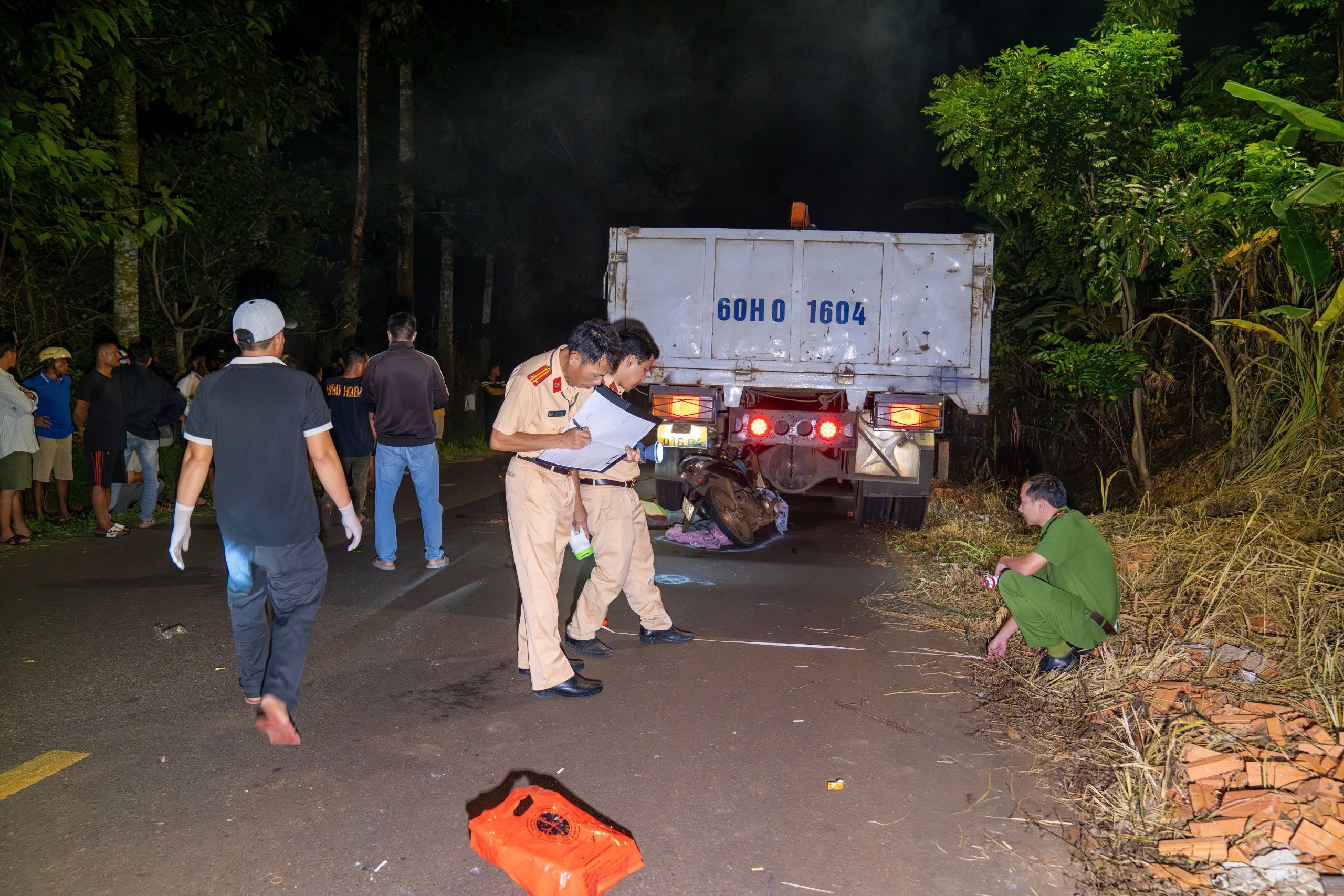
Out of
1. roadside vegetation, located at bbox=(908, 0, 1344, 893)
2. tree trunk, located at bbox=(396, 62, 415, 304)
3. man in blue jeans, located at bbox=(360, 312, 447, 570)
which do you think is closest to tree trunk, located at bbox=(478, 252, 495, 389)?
→ tree trunk, located at bbox=(396, 62, 415, 304)

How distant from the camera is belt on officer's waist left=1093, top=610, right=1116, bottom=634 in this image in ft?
15.2

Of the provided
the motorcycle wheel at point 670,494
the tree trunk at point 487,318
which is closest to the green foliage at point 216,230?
the motorcycle wheel at point 670,494

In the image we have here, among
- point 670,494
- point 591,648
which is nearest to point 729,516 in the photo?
point 670,494

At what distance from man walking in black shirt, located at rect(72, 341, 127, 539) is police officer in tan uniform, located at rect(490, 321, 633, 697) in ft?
16.6

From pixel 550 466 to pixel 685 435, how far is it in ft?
14.7

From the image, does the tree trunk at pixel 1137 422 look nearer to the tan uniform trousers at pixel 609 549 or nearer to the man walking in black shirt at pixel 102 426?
the tan uniform trousers at pixel 609 549

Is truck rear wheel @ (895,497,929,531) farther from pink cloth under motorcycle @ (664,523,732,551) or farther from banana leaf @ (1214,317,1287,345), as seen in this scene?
banana leaf @ (1214,317,1287,345)

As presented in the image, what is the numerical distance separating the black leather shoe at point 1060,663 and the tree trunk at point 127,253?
888 centimetres

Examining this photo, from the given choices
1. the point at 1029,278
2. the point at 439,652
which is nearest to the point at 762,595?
the point at 439,652

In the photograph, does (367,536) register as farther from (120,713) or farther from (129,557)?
(120,713)

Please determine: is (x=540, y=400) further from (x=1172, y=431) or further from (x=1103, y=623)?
(x=1172, y=431)

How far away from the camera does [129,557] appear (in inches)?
280

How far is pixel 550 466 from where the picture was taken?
179 inches

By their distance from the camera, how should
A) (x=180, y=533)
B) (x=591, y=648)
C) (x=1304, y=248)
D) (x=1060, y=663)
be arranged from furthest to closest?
(x=1304, y=248) → (x=591, y=648) → (x=1060, y=663) → (x=180, y=533)
